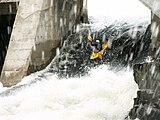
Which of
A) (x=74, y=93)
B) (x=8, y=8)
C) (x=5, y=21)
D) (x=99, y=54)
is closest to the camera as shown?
(x=74, y=93)

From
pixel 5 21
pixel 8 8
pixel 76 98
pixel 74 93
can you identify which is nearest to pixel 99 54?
pixel 74 93

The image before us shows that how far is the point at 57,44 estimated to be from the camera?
34.5 ft

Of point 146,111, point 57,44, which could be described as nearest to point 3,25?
point 57,44

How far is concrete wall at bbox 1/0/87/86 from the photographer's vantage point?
8922mm

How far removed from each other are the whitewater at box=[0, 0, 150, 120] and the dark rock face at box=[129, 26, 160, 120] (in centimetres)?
52

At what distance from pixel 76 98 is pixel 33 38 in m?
2.81

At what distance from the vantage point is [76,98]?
7.00 meters

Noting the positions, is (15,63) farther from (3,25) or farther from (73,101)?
(3,25)

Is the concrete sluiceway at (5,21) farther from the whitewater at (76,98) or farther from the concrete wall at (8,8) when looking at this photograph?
the whitewater at (76,98)

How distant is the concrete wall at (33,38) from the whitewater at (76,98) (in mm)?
544

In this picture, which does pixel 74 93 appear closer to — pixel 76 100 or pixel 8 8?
pixel 76 100

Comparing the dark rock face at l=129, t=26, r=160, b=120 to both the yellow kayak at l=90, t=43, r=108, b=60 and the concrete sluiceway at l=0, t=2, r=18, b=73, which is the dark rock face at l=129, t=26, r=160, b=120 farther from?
the concrete sluiceway at l=0, t=2, r=18, b=73

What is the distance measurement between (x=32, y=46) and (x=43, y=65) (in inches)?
27.0

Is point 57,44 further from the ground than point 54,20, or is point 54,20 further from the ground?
point 54,20
